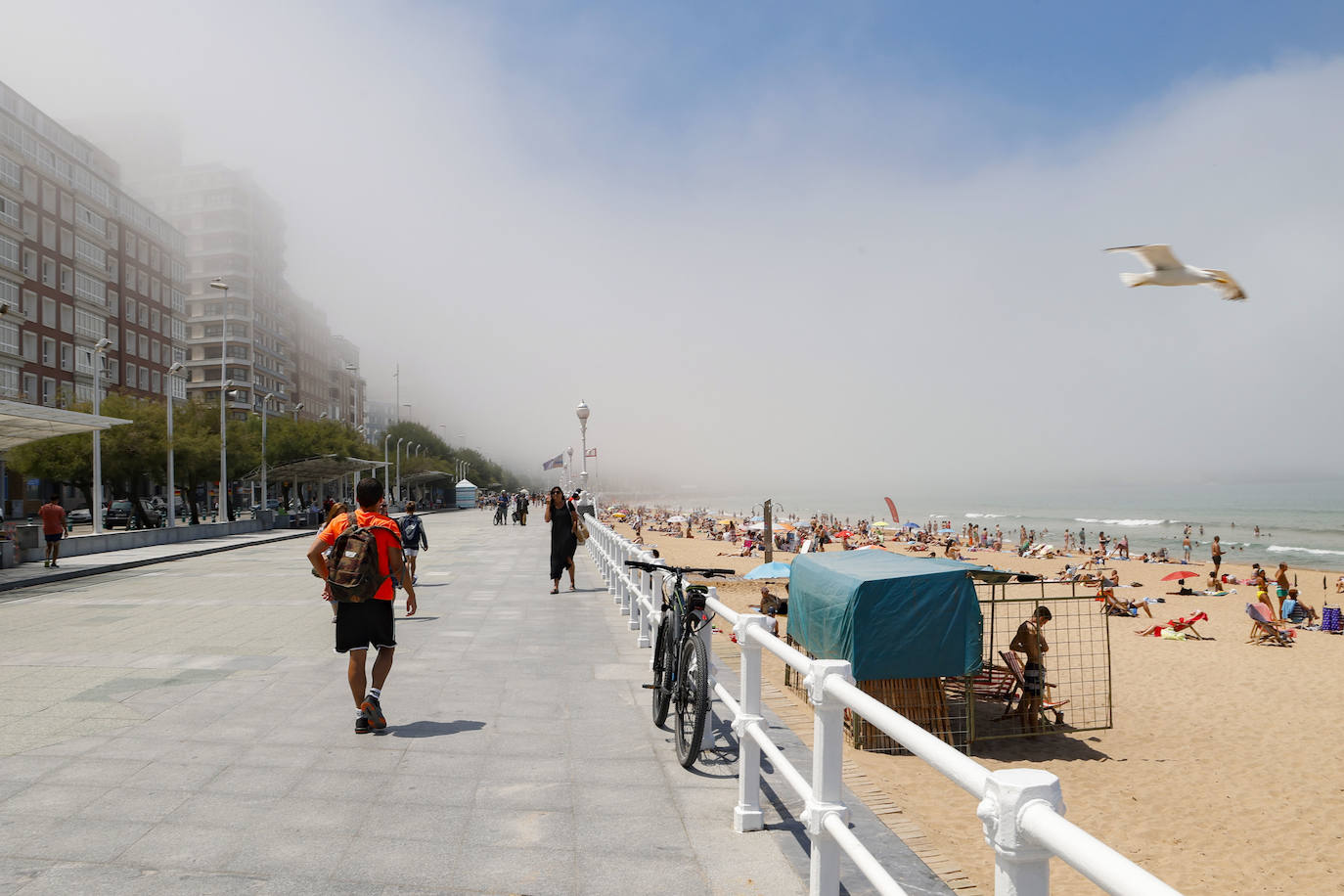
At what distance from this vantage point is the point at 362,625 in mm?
5754

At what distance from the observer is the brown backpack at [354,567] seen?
18.4 ft

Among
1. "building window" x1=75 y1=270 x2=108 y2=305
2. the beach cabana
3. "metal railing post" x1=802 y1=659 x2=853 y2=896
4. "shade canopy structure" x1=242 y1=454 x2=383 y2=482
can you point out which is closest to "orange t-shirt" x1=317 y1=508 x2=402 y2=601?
"metal railing post" x1=802 y1=659 x2=853 y2=896

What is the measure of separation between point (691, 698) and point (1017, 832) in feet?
11.4

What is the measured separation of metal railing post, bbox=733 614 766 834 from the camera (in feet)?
13.2

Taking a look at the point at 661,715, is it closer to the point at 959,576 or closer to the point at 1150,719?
the point at 959,576

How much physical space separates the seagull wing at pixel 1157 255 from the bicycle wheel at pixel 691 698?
3219mm

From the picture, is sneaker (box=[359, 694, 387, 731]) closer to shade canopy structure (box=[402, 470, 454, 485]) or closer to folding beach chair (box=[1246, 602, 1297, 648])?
folding beach chair (box=[1246, 602, 1297, 648])

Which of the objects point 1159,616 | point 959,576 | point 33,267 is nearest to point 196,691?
point 959,576

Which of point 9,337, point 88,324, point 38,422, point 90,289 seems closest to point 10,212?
point 9,337

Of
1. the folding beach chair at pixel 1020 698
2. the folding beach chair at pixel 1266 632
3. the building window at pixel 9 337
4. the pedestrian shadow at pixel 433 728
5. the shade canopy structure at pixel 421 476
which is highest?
the building window at pixel 9 337

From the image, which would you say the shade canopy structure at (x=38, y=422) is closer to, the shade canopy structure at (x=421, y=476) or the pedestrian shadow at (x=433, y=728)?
the pedestrian shadow at (x=433, y=728)

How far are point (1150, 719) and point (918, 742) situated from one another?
11.9 meters

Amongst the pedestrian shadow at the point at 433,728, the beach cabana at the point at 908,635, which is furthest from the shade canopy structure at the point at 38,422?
the beach cabana at the point at 908,635

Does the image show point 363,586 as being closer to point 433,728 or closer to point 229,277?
point 433,728
